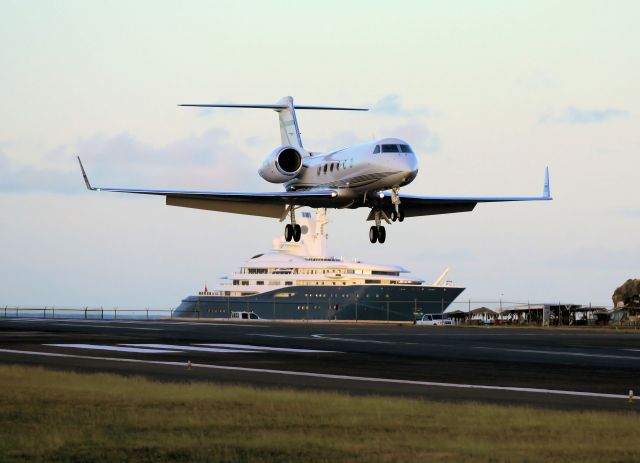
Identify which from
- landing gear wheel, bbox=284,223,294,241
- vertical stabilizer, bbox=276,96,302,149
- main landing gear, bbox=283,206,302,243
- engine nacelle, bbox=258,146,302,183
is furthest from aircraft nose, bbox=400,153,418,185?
vertical stabilizer, bbox=276,96,302,149

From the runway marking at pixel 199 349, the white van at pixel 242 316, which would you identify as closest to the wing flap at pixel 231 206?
the runway marking at pixel 199 349

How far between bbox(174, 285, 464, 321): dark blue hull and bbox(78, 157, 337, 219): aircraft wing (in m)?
47.2

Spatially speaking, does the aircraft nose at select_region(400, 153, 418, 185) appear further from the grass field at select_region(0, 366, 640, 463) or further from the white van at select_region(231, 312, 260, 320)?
the white van at select_region(231, 312, 260, 320)

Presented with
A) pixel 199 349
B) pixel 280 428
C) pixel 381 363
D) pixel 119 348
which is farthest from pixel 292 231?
pixel 280 428

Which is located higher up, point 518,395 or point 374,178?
point 374,178

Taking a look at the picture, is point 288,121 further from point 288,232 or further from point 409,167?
A: point 409,167

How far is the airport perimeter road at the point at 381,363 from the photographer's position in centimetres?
2059

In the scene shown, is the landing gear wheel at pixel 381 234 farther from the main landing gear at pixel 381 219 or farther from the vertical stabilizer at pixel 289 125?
the vertical stabilizer at pixel 289 125

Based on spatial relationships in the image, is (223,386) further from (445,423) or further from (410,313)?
(410,313)

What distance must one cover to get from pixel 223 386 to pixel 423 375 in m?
5.42

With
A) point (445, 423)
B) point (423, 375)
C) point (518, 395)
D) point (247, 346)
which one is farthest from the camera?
point (247, 346)

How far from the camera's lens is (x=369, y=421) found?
15250 millimetres

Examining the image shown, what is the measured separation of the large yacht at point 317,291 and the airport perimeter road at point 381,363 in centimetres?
6049

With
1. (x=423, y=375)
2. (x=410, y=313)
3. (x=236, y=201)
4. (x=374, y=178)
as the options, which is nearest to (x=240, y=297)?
(x=410, y=313)
